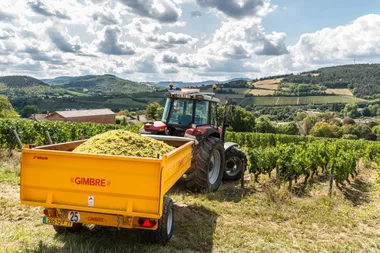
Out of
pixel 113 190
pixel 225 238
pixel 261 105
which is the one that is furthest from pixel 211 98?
pixel 261 105

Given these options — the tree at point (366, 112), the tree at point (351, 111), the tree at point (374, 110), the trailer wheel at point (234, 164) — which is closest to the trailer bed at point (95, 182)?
the trailer wheel at point (234, 164)

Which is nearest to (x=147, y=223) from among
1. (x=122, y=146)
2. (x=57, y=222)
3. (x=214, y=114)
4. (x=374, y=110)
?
(x=57, y=222)

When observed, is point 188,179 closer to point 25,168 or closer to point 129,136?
point 129,136

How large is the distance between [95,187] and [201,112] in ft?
15.3

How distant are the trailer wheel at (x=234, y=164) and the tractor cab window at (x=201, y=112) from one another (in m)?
1.85

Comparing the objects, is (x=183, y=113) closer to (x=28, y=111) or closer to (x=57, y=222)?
(x=57, y=222)

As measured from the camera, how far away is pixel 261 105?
122625mm

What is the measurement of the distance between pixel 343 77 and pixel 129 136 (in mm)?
196317

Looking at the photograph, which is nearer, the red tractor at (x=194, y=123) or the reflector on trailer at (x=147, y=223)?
the reflector on trailer at (x=147, y=223)

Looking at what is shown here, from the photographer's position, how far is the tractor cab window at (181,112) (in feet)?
27.7

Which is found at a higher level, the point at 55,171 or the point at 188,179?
the point at 55,171

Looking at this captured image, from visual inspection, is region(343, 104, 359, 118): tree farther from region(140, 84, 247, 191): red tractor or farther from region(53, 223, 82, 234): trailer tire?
region(53, 223, 82, 234): trailer tire

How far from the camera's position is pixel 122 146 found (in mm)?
5180

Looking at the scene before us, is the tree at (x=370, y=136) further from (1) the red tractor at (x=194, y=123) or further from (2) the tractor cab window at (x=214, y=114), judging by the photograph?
(1) the red tractor at (x=194, y=123)
